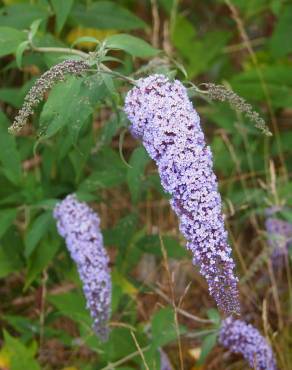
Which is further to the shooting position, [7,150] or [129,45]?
[7,150]

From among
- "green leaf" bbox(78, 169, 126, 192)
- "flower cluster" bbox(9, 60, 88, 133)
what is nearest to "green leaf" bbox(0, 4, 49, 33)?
"green leaf" bbox(78, 169, 126, 192)

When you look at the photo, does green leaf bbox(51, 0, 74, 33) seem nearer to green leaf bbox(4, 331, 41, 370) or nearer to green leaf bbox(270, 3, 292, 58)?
green leaf bbox(4, 331, 41, 370)

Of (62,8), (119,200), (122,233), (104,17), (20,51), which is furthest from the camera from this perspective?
(119,200)

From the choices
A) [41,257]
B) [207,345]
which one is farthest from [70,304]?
[207,345]

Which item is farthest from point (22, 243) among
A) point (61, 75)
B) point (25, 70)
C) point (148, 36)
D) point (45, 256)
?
point (148, 36)

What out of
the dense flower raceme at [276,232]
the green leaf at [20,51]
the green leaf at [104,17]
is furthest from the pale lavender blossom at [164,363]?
the green leaf at [104,17]

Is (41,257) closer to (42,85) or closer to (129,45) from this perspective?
(129,45)
